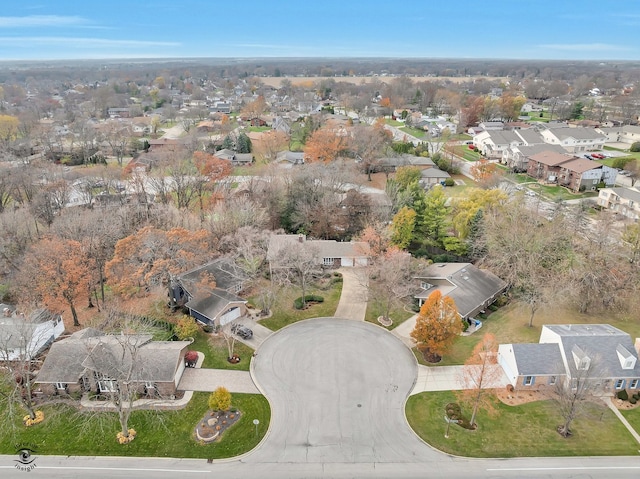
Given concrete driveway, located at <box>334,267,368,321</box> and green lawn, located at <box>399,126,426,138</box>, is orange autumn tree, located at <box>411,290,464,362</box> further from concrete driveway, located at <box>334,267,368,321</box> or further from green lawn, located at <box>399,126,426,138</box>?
green lawn, located at <box>399,126,426,138</box>

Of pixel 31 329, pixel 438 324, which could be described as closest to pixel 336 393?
pixel 438 324

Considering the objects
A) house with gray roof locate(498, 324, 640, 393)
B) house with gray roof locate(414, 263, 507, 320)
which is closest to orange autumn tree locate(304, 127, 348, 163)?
house with gray roof locate(414, 263, 507, 320)

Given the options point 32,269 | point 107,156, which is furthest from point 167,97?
point 32,269

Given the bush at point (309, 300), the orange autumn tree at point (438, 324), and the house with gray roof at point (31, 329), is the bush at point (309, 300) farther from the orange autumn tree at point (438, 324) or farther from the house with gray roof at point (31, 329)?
the house with gray roof at point (31, 329)

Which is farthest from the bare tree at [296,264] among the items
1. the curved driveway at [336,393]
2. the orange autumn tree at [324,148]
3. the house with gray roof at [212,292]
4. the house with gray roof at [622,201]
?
the house with gray roof at [622,201]

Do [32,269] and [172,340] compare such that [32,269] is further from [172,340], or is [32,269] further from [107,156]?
[107,156]
